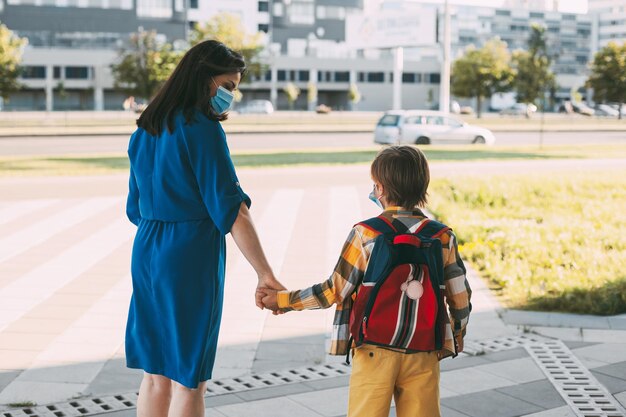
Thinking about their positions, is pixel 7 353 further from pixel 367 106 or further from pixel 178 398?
pixel 367 106

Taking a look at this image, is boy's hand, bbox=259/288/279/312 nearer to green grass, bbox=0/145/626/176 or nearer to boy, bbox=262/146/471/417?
boy, bbox=262/146/471/417

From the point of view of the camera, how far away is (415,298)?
9.60ft

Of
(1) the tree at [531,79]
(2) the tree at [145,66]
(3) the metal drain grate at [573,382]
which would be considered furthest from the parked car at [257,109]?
(3) the metal drain grate at [573,382]

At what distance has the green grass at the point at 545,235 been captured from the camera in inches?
293

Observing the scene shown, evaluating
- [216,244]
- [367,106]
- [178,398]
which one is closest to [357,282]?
[216,244]

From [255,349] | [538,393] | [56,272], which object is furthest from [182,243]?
[56,272]

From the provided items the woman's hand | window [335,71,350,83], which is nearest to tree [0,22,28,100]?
the woman's hand

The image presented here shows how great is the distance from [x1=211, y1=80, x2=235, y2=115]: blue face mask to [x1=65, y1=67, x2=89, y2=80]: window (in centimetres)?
9175

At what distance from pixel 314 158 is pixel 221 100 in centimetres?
2056

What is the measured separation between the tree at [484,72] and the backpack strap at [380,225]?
8019 cm

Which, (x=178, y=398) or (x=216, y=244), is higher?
(x=216, y=244)

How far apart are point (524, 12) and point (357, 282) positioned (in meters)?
160

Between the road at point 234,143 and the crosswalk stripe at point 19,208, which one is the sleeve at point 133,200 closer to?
the crosswalk stripe at point 19,208

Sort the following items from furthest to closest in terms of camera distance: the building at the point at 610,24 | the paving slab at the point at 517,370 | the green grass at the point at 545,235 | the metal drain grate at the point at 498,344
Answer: the building at the point at 610,24 → the green grass at the point at 545,235 → the metal drain grate at the point at 498,344 → the paving slab at the point at 517,370
